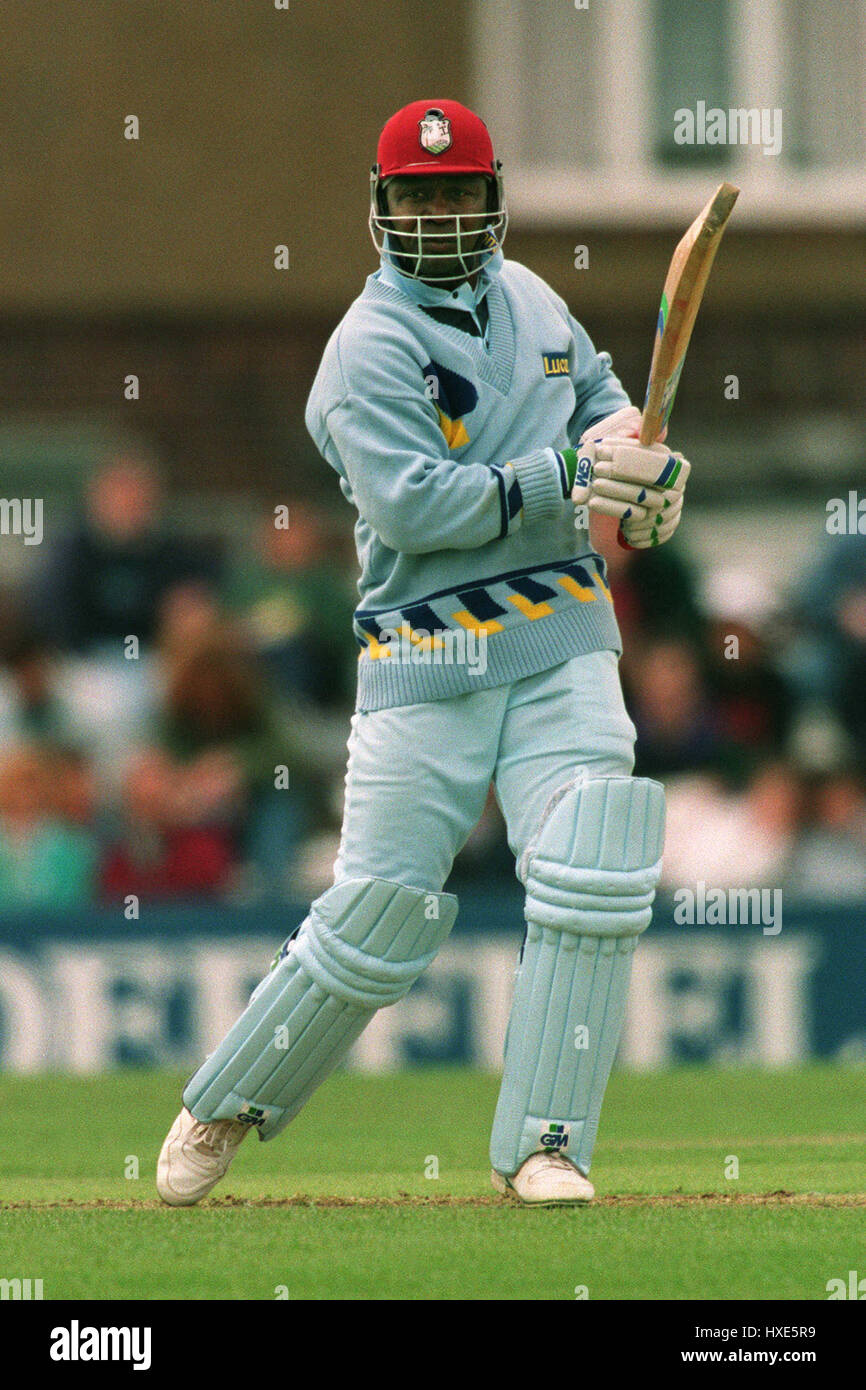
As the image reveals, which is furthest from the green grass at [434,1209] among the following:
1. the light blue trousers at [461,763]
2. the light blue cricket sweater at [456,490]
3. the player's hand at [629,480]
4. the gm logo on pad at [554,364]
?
the gm logo on pad at [554,364]

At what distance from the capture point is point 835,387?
41.6 feet

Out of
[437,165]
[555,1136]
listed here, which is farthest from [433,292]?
[555,1136]

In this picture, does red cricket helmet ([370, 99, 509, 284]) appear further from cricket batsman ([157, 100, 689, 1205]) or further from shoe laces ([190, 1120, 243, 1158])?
shoe laces ([190, 1120, 243, 1158])

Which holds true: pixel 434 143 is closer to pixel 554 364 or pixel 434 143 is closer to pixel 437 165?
pixel 437 165

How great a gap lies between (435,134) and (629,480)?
80 cm

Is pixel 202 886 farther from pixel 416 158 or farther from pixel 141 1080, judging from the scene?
pixel 416 158

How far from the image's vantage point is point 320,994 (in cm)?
504

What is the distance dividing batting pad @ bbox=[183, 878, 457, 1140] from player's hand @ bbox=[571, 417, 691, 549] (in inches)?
33.4

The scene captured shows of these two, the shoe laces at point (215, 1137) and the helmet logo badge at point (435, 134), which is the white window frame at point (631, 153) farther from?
the shoe laces at point (215, 1137)

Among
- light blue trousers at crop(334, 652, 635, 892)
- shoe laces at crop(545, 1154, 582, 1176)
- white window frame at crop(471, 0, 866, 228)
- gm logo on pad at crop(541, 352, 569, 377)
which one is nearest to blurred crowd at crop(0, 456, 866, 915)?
white window frame at crop(471, 0, 866, 228)

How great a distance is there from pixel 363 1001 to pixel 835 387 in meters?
8.24

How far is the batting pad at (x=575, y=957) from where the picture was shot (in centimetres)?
491

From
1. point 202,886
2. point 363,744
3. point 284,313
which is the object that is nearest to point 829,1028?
point 202,886

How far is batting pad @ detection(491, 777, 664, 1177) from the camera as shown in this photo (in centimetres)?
491
